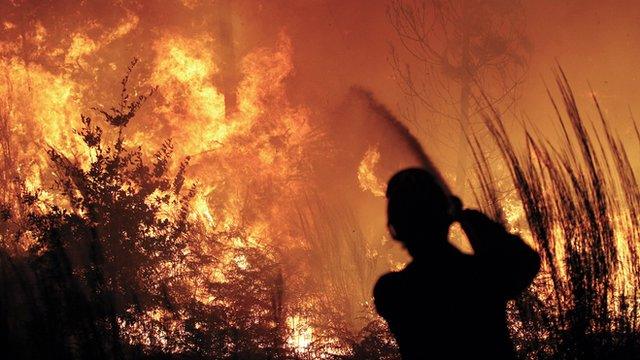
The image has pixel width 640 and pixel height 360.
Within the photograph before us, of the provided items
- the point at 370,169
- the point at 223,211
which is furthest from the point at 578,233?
the point at 370,169

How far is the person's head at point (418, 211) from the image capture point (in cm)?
169

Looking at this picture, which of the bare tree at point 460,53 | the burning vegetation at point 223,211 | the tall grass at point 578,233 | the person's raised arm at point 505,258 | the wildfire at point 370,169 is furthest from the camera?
the wildfire at point 370,169

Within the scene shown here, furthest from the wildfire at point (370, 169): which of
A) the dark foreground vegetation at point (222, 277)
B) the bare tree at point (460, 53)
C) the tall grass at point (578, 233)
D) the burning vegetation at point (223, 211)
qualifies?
the tall grass at point (578, 233)

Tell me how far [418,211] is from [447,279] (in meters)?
0.24

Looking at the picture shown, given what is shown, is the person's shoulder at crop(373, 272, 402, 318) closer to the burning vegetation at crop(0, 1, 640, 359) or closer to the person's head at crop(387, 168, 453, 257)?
the person's head at crop(387, 168, 453, 257)

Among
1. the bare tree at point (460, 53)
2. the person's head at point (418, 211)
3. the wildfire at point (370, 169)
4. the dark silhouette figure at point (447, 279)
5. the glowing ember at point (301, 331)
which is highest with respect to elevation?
the bare tree at point (460, 53)

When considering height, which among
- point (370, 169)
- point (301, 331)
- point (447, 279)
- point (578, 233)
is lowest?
point (447, 279)

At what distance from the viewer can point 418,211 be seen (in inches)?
66.4

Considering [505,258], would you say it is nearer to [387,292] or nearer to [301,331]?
[387,292]

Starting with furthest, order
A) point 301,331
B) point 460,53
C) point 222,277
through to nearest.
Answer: point 460,53, point 222,277, point 301,331

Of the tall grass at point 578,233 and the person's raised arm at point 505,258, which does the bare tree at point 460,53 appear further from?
the person's raised arm at point 505,258

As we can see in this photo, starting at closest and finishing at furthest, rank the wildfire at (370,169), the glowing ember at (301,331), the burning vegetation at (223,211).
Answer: the burning vegetation at (223,211) → the glowing ember at (301,331) → the wildfire at (370,169)

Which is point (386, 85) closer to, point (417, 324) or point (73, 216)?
point (73, 216)

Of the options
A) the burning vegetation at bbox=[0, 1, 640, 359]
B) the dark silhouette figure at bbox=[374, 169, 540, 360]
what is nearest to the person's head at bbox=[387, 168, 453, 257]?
the dark silhouette figure at bbox=[374, 169, 540, 360]
